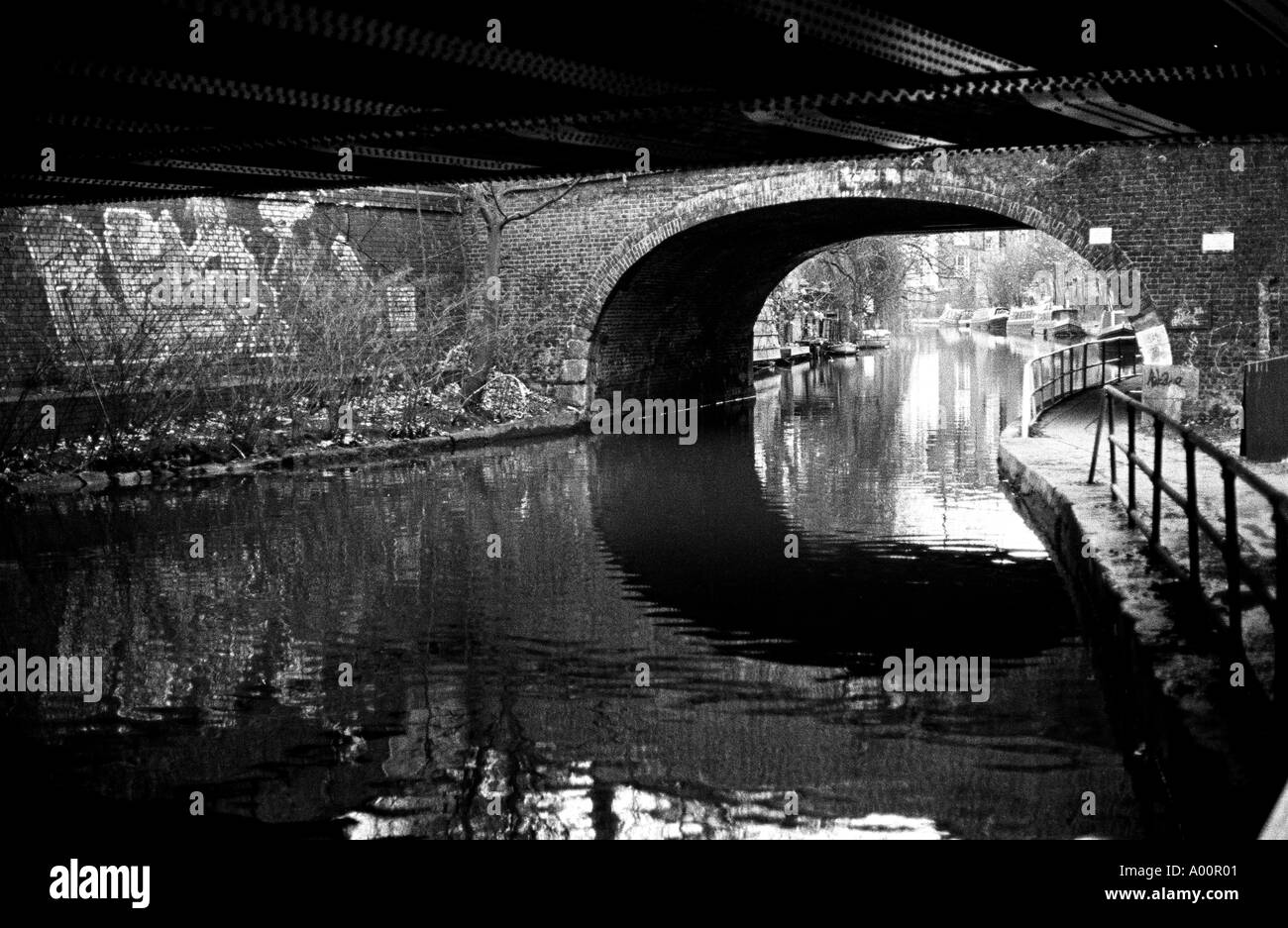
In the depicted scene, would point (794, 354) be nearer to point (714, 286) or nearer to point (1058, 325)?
point (714, 286)

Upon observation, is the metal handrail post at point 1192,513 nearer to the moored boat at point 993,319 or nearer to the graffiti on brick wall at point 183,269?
the graffiti on brick wall at point 183,269

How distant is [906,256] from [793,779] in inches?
2076

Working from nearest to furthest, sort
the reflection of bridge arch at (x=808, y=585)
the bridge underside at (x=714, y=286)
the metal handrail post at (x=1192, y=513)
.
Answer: the metal handrail post at (x=1192, y=513) → the reflection of bridge arch at (x=808, y=585) → the bridge underside at (x=714, y=286)

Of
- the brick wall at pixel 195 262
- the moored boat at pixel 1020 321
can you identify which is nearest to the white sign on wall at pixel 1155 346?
the brick wall at pixel 195 262

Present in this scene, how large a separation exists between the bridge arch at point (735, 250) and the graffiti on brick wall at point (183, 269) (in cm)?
425

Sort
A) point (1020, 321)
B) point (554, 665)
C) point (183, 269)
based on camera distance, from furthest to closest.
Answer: point (1020, 321) → point (183, 269) → point (554, 665)

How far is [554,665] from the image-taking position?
7.79 meters

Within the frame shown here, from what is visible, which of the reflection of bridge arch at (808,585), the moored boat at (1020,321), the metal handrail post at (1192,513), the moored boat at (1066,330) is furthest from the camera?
the moored boat at (1020,321)

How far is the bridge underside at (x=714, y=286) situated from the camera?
2302cm

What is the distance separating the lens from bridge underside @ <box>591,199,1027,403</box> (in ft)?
75.5

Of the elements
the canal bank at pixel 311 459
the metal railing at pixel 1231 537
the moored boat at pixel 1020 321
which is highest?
the moored boat at pixel 1020 321

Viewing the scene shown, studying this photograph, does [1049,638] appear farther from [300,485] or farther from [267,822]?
[300,485]

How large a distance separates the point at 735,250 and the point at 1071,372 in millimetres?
6211

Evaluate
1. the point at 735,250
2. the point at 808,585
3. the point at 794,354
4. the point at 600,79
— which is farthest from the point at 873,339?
the point at 600,79
